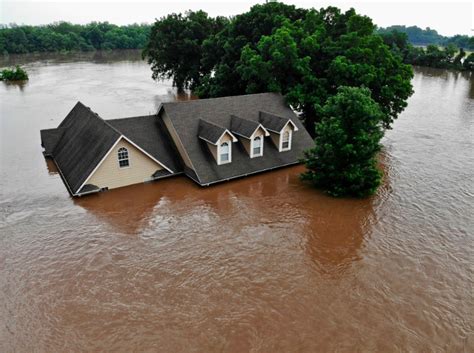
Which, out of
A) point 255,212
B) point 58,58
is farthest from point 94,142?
point 58,58

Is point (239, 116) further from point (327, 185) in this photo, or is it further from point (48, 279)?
point (48, 279)

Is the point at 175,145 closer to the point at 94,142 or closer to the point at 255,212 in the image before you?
the point at 94,142

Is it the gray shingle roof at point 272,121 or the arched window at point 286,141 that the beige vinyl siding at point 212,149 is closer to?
the gray shingle roof at point 272,121

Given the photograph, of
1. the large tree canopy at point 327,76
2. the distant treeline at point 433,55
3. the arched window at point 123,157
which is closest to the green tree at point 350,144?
the large tree canopy at point 327,76

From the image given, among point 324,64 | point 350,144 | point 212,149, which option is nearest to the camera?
point 350,144

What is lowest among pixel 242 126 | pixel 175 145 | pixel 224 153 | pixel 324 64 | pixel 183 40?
pixel 224 153

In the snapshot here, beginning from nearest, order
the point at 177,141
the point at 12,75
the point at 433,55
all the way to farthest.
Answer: the point at 177,141 → the point at 12,75 → the point at 433,55

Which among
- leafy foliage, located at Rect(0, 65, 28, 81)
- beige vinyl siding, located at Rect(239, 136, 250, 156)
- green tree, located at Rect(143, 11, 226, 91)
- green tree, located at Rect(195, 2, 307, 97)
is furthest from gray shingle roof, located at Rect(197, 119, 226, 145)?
leafy foliage, located at Rect(0, 65, 28, 81)
